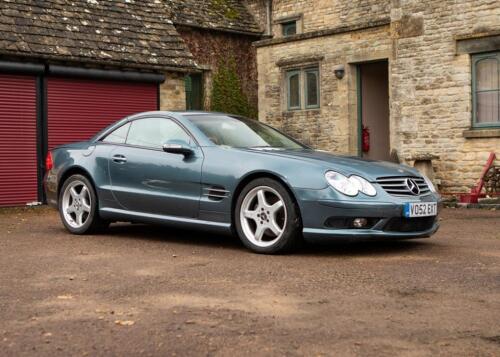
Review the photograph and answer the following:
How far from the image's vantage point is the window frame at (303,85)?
63.3ft

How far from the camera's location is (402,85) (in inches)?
645

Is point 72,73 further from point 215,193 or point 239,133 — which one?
point 215,193

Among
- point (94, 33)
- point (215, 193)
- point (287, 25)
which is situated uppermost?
point (287, 25)

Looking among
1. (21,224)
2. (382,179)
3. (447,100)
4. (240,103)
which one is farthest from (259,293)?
(240,103)

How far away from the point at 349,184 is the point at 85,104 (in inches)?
411

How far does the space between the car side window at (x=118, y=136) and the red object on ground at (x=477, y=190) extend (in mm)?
7424

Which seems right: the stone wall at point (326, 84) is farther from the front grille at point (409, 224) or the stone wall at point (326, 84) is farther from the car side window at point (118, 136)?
the front grille at point (409, 224)

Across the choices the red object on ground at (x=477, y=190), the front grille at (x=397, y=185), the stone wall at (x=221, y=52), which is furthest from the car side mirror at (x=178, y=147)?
the stone wall at (x=221, y=52)

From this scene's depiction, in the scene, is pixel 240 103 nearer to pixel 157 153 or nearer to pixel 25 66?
pixel 25 66

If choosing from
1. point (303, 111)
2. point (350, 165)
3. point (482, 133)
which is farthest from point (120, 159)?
point (303, 111)

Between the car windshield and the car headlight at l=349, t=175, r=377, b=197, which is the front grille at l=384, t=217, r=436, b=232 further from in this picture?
the car windshield

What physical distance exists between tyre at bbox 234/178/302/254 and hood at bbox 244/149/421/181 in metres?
0.39

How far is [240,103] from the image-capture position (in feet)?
81.7

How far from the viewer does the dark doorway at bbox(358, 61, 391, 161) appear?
61.4ft
